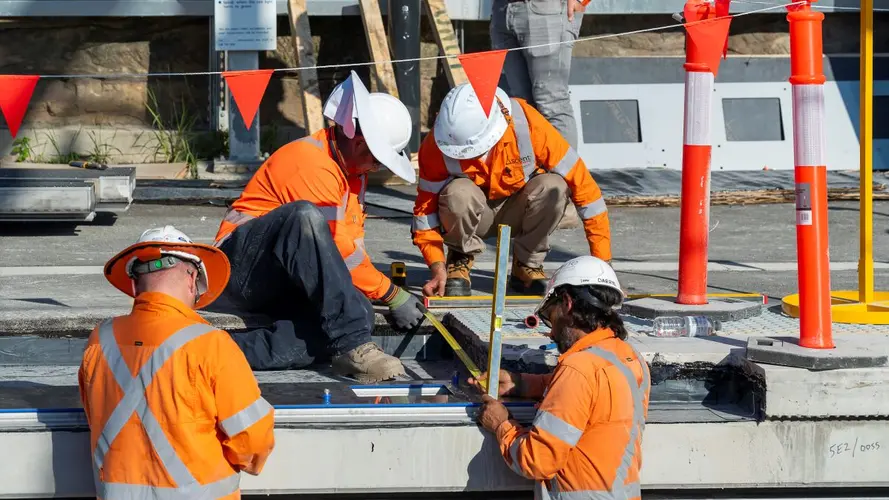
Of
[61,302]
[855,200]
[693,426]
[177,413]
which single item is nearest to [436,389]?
[693,426]

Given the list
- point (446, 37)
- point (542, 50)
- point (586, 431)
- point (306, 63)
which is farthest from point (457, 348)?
point (446, 37)

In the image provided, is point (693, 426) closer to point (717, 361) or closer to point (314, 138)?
point (717, 361)

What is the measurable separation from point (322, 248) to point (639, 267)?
2.79 metres

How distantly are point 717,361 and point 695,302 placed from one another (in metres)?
0.77

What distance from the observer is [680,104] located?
11.3m

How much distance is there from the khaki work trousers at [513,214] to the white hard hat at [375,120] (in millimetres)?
526

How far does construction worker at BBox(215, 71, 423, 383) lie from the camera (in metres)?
4.66

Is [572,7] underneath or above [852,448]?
above

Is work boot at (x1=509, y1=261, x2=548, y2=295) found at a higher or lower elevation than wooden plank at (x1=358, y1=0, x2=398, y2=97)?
lower

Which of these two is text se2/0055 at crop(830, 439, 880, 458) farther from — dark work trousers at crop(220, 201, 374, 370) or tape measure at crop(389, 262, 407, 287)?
tape measure at crop(389, 262, 407, 287)

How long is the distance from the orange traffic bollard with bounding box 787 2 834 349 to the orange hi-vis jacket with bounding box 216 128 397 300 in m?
1.67

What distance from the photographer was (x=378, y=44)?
35.2 ft

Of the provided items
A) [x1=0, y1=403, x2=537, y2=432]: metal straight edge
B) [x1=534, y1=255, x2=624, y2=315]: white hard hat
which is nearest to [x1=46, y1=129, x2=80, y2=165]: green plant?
[x1=0, y1=403, x2=537, y2=432]: metal straight edge

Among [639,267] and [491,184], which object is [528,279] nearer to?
[491,184]
